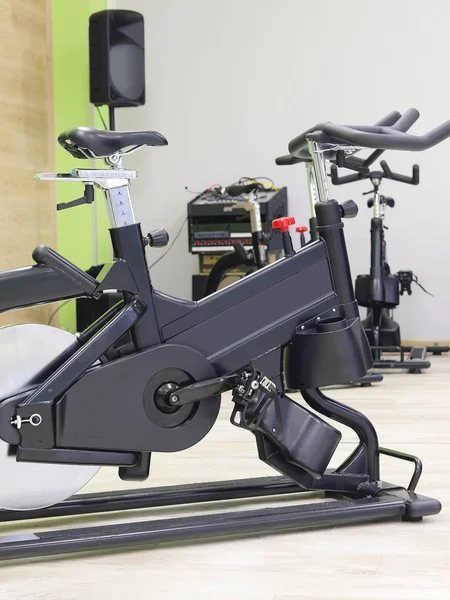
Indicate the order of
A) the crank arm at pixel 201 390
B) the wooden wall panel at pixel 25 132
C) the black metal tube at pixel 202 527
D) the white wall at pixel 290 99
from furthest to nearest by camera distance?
the white wall at pixel 290 99
the wooden wall panel at pixel 25 132
the crank arm at pixel 201 390
the black metal tube at pixel 202 527

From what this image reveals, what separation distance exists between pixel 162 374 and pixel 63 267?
295mm

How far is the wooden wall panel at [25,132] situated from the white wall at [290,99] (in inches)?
61.3

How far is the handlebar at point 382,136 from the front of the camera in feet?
6.08

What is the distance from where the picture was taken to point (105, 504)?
202 cm

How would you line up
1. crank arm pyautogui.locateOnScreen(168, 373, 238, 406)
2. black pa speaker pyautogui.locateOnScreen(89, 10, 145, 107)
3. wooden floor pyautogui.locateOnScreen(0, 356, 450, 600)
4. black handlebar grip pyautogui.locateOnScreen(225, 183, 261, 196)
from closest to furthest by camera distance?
wooden floor pyautogui.locateOnScreen(0, 356, 450, 600)
crank arm pyautogui.locateOnScreen(168, 373, 238, 406)
black handlebar grip pyautogui.locateOnScreen(225, 183, 261, 196)
black pa speaker pyautogui.locateOnScreen(89, 10, 145, 107)

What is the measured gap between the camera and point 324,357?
6.30ft

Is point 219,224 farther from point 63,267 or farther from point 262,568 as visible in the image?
point 262,568

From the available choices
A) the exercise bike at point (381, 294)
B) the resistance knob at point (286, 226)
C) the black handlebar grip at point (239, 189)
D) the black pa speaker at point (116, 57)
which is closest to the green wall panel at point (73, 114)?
the black pa speaker at point (116, 57)

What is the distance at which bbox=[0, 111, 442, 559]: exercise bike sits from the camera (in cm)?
175

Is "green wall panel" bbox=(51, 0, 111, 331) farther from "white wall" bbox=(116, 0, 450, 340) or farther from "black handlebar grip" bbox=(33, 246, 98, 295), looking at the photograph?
"black handlebar grip" bbox=(33, 246, 98, 295)

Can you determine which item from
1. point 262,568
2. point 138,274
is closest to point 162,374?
point 138,274

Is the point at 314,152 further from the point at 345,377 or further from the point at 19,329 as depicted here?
the point at 19,329

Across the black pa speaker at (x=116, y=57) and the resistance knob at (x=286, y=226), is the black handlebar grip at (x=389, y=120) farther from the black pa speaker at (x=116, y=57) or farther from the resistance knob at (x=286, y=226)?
the black pa speaker at (x=116, y=57)

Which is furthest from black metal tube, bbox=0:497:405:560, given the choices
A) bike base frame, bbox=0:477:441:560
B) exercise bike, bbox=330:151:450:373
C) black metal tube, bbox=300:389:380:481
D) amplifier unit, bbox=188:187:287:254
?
amplifier unit, bbox=188:187:287:254
